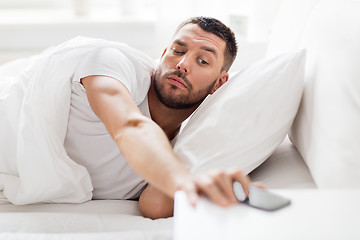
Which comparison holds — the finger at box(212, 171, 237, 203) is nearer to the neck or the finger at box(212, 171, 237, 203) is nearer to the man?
the man

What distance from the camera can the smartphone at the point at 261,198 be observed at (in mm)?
616

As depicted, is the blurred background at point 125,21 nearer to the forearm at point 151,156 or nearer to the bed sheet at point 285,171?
the bed sheet at point 285,171

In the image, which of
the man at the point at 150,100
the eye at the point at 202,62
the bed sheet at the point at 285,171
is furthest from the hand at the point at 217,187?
the eye at the point at 202,62

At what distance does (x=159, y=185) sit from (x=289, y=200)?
0.22 m

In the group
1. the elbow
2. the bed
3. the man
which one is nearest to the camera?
the bed

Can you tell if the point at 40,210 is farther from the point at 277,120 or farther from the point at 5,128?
the point at 277,120

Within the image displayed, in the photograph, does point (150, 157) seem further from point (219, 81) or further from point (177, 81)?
point (219, 81)

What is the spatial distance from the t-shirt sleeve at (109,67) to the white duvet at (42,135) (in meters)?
0.04

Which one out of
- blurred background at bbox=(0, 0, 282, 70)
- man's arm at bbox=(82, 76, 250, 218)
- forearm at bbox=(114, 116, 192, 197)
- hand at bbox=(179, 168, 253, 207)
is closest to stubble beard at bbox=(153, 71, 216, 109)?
man's arm at bbox=(82, 76, 250, 218)

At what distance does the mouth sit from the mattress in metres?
0.34

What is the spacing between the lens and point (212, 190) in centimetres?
62

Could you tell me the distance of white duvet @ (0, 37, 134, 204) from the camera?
122 centimetres

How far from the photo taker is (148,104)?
55.4 inches

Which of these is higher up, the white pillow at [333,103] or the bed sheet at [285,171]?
the white pillow at [333,103]
